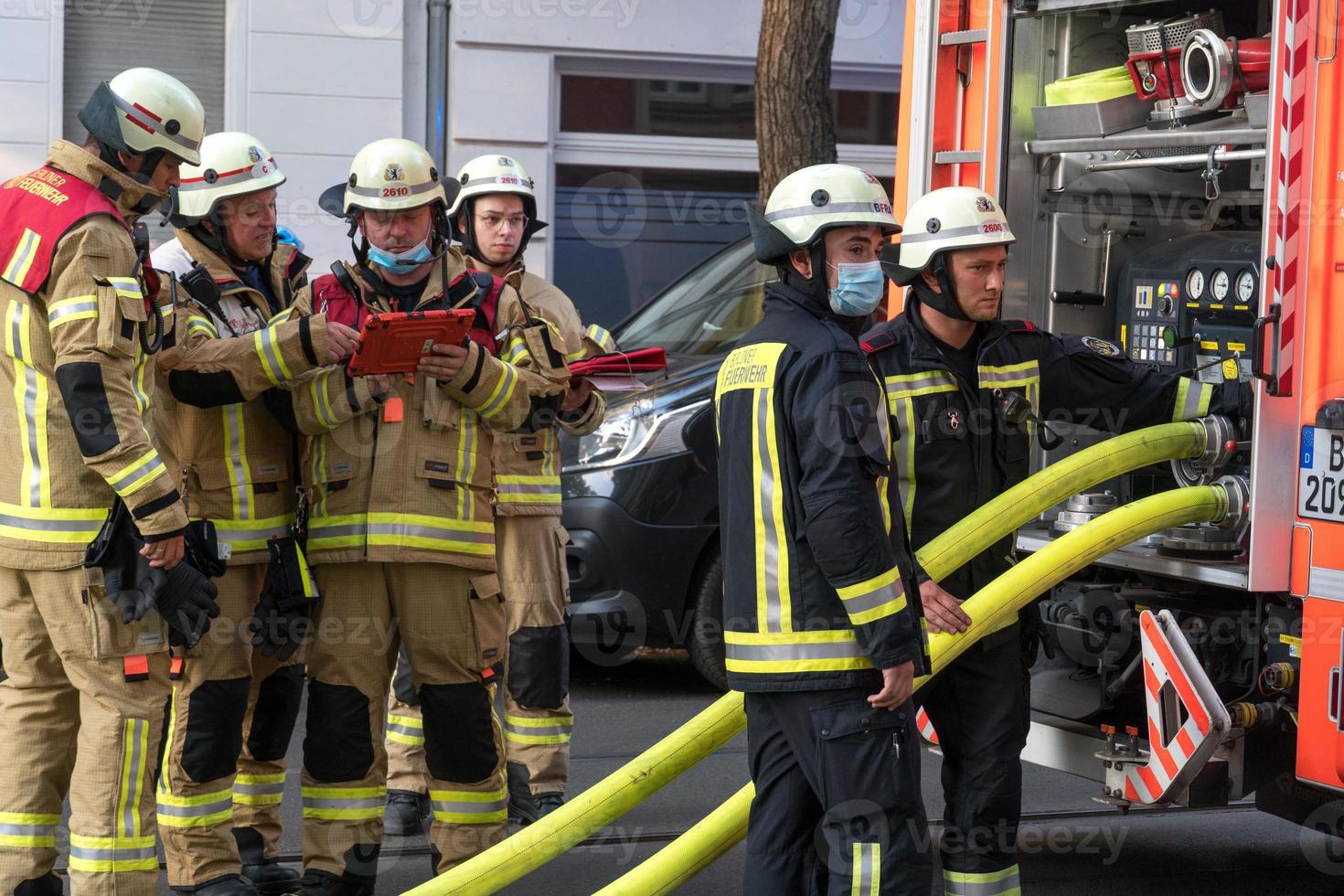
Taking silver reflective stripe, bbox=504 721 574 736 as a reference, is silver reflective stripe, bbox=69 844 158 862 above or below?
above

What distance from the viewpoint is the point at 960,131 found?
527 centimetres

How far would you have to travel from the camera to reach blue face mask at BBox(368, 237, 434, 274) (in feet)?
14.6

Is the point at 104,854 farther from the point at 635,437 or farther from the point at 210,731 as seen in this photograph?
the point at 635,437

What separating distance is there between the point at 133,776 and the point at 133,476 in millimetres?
711

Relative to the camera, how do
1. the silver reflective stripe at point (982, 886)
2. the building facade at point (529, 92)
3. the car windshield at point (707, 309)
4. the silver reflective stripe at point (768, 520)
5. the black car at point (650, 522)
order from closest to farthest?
the silver reflective stripe at point (768, 520), the silver reflective stripe at point (982, 886), the black car at point (650, 522), the car windshield at point (707, 309), the building facade at point (529, 92)

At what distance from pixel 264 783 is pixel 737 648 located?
190cm

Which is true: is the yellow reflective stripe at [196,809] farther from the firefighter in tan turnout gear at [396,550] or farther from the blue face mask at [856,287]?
the blue face mask at [856,287]

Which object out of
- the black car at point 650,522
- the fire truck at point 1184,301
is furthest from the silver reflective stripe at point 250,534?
the black car at point 650,522

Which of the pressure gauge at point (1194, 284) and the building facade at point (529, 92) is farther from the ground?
the building facade at point (529, 92)

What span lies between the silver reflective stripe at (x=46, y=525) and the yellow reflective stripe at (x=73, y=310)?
0.46 m

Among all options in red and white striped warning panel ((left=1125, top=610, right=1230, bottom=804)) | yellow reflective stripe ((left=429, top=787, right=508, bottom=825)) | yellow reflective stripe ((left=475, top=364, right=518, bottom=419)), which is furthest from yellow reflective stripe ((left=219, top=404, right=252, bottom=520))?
red and white striped warning panel ((left=1125, top=610, right=1230, bottom=804))

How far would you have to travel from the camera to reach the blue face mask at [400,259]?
446 centimetres

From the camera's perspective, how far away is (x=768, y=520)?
3.54 m

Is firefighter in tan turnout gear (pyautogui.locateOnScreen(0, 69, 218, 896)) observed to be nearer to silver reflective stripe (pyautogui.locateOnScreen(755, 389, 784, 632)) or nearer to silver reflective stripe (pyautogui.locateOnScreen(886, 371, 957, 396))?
silver reflective stripe (pyautogui.locateOnScreen(755, 389, 784, 632))
